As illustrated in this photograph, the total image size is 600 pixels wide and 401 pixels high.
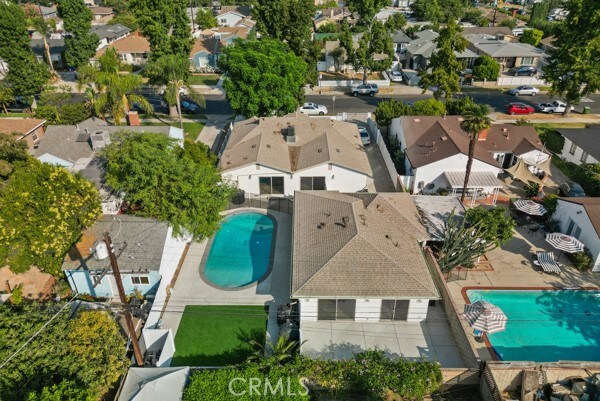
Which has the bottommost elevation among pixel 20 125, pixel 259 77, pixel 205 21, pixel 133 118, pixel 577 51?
pixel 20 125

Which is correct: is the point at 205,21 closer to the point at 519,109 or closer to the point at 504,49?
the point at 504,49

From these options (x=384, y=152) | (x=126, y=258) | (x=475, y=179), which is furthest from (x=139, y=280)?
(x=475, y=179)

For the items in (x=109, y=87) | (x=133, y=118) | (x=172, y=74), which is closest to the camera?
(x=133, y=118)

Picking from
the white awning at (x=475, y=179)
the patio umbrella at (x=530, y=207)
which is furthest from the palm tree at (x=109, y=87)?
the patio umbrella at (x=530, y=207)

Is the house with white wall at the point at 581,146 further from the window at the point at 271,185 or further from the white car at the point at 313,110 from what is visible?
the window at the point at 271,185

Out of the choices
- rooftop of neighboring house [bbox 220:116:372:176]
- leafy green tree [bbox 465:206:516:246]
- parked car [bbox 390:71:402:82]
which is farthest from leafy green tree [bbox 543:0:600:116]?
leafy green tree [bbox 465:206:516:246]

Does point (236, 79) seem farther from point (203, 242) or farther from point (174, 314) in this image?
point (174, 314)
